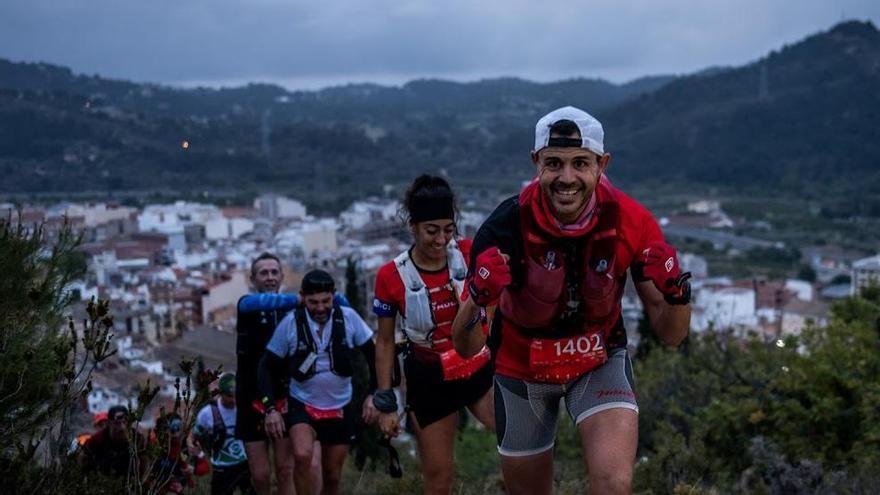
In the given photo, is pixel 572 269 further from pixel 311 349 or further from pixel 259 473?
pixel 259 473

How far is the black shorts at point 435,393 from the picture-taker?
475cm

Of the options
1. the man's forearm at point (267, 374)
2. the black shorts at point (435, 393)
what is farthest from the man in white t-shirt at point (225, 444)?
the black shorts at point (435, 393)

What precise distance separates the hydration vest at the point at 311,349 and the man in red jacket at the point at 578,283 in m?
1.83

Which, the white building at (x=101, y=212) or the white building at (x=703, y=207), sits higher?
the white building at (x=101, y=212)

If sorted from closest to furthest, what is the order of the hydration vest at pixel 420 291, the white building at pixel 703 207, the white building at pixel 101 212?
1. the hydration vest at pixel 420 291
2. the white building at pixel 101 212
3. the white building at pixel 703 207

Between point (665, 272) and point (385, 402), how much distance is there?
6.16 feet

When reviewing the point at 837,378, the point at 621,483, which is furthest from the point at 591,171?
the point at 837,378

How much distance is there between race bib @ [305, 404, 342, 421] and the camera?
548 cm

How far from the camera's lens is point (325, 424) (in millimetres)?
5520

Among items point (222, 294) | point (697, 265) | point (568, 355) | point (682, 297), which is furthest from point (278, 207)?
point (682, 297)

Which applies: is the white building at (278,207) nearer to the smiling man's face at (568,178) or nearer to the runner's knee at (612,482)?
the smiling man's face at (568,178)

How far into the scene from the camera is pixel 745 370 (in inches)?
473

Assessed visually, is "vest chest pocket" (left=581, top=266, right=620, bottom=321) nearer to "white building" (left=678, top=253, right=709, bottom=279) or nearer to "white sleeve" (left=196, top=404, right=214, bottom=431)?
"white sleeve" (left=196, top=404, right=214, bottom=431)

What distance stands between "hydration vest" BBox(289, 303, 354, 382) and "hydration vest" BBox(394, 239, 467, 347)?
76 centimetres
